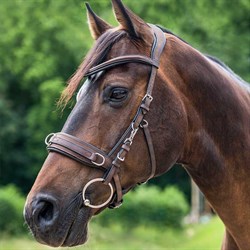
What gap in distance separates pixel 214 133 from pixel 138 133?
1.66 ft

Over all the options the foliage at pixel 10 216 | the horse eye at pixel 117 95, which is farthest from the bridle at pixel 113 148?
the foliage at pixel 10 216

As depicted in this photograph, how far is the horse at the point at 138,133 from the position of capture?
2439mm

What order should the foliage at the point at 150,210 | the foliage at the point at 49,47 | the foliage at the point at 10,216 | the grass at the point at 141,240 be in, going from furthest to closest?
the foliage at the point at 150,210 → the foliage at the point at 49,47 → the foliage at the point at 10,216 → the grass at the point at 141,240

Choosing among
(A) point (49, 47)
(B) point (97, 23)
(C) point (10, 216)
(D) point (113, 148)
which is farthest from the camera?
(A) point (49, 47)

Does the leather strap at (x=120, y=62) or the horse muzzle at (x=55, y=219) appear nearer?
the horse muzzle at (x=55, y=219)

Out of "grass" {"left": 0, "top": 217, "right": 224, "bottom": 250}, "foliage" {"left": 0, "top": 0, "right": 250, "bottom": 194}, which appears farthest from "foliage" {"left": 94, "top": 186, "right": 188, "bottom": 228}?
"foliage" {"left": 0, "top": 0, "right": 250, "bottom": 194}

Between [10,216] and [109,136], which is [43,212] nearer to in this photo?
[109,136]

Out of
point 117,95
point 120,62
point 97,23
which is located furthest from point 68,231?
point 97,23

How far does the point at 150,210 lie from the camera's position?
1730 cm

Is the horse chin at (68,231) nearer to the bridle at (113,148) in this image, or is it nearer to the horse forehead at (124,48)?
the bridle at (113,148)

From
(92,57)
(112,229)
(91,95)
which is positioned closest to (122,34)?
(92,57)

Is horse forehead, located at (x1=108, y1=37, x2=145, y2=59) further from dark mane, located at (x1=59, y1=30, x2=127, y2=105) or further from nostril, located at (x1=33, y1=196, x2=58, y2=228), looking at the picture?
nostril, located at (x1=33, y1=196, x2=58, y2=228)

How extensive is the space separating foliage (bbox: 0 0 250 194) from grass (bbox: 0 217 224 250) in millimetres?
3519

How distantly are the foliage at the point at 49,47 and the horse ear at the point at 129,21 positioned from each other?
11.1 meters
